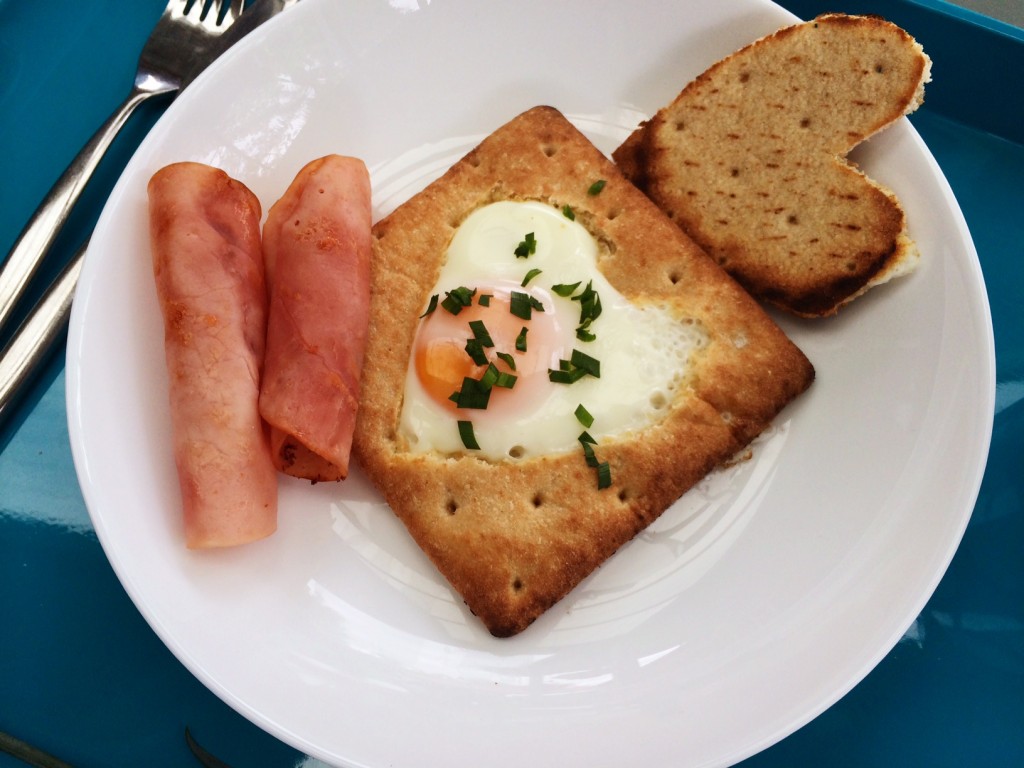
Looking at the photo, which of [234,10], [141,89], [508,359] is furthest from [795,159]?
[141,89]

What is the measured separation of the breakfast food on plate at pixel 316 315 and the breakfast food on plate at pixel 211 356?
0.22 ft

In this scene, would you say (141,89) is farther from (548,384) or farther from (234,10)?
(548,384)

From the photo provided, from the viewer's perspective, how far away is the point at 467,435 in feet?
6.72

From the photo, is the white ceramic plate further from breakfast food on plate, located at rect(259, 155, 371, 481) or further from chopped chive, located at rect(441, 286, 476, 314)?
chopped chive, located at rect(441, 286, 476, 314)

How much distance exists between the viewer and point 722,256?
2.30m

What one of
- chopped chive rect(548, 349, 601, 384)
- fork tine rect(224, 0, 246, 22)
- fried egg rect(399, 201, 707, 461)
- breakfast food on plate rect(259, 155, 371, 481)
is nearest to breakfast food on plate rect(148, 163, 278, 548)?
breakfast food on plate rect(259, 155, 371, 481)

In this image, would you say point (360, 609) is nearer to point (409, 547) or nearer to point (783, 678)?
point (409, 547)

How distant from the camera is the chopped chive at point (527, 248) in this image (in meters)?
2.19

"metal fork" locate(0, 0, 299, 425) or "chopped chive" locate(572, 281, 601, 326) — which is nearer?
"chopped chive" locate(572, 281, 601, 326)

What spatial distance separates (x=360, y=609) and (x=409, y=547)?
21cm

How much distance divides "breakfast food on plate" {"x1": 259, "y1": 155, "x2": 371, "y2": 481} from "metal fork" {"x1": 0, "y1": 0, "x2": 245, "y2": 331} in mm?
791

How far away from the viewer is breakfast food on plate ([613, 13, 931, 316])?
213cm

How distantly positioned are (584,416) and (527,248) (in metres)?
0.53

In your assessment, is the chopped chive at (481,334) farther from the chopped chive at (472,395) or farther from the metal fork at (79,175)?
the metal fork at (79,175)
